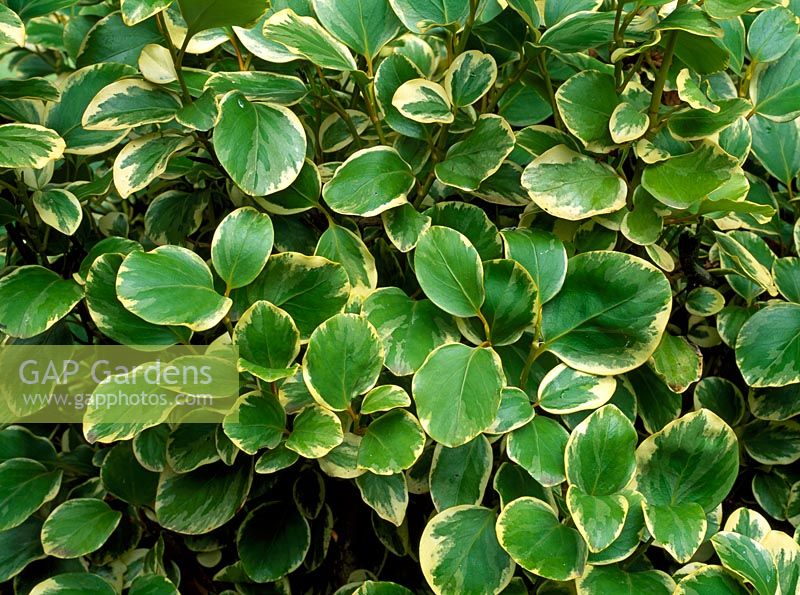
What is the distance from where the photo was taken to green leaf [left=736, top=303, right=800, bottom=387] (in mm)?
720

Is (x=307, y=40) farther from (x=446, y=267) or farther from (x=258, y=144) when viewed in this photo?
(x=446, y=267)

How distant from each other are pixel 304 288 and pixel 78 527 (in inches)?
13.4

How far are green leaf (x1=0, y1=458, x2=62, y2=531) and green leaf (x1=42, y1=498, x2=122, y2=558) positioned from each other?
0.09 feet

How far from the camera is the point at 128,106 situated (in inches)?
27.3

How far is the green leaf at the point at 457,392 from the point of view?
0.58m

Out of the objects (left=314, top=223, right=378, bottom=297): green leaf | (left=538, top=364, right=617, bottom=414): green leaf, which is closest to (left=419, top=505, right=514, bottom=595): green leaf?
(left=538, top=364, right=617, bottom=414): green leaf

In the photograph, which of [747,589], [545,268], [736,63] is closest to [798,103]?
[736,63]

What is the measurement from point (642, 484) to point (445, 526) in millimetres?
165

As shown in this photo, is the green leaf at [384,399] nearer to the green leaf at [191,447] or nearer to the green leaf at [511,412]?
the green leaf at [511,412]

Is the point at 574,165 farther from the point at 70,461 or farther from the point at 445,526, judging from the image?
the point at 70,461

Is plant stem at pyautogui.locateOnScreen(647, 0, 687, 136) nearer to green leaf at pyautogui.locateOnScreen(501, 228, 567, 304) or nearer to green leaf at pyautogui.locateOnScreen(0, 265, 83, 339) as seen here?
green leaf at pyautogui.locateOnScreen(501, 228, 567, 304)

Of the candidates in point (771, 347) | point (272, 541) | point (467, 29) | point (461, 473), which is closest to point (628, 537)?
point (461, 473)

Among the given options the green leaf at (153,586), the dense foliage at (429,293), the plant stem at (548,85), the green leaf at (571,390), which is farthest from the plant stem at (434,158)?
the green leaf at (153,586)

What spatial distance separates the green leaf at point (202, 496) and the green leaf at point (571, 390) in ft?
0.95
